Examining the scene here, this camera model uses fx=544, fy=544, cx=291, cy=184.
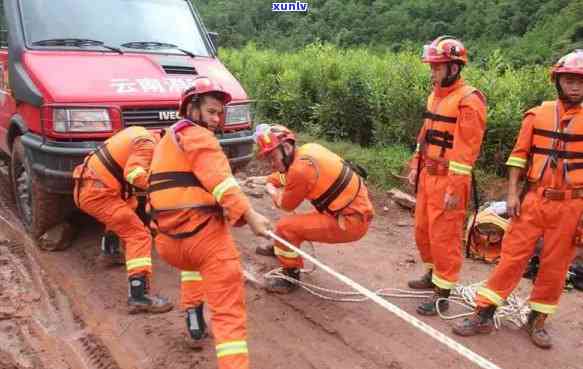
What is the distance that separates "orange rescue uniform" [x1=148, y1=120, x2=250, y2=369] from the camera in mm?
2924

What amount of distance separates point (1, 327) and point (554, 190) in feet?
12.7

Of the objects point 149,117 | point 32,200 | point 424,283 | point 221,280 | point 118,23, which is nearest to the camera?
point 221,280

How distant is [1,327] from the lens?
3793 millimetres

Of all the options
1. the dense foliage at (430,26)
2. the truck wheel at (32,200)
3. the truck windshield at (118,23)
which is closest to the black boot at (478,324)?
the truck wheel at (32,200)

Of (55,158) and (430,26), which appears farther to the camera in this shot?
(430,26)

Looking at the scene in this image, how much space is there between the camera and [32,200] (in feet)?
15.9

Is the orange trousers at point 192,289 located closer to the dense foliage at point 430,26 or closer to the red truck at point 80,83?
the red truck at point 80,83

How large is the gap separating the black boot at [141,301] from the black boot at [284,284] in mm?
836

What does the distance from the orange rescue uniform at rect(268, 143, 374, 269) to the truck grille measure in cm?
135

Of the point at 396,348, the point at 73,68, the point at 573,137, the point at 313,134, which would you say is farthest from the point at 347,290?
the point at 313,134

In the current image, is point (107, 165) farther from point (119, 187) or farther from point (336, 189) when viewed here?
point (336, 189)

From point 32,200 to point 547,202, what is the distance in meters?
4.20

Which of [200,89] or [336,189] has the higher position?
[200,89]

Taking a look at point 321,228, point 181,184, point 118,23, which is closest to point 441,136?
point 321,228
